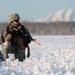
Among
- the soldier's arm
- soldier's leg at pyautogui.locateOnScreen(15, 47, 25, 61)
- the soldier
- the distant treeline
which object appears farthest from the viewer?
the distant treeline

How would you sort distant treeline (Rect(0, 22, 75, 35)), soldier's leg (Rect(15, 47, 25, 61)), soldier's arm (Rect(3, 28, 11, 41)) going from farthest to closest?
1. distant treeline (Rect(0, 22, 75, 35))
2. soldier's leg (Rect(15, 47, 25, 61))
3. soldier's arm (Rect(3, 28, 11, 41))

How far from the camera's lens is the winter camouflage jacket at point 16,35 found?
9.57 meters

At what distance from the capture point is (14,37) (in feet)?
32.1

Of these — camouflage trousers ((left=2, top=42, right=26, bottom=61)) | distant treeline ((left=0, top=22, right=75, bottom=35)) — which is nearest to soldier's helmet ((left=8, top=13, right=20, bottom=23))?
camouflage trousers ((left=2, top=42, right=26, bottom=61))

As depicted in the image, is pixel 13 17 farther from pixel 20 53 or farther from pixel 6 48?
pixel 20 53

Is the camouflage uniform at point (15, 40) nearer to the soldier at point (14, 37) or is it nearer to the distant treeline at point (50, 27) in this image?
the soldier at point (14, 37)

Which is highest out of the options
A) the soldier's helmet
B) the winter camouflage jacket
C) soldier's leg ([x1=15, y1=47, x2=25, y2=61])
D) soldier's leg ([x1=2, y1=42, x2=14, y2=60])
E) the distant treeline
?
the soldier's helmet

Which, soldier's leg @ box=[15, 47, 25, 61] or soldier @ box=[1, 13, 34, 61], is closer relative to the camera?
soldier @ box=[1, 13, 34, 61]

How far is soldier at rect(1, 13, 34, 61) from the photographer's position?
959cm

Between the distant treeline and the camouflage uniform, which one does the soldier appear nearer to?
the camouflage uniform

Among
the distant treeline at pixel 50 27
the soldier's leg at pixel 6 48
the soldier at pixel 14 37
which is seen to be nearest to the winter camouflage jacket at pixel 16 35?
the soldier at pixel 14 37

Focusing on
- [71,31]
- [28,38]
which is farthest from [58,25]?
[28,38]

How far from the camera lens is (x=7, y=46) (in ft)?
31.4

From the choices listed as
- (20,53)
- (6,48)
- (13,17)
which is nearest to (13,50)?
(20,53)
